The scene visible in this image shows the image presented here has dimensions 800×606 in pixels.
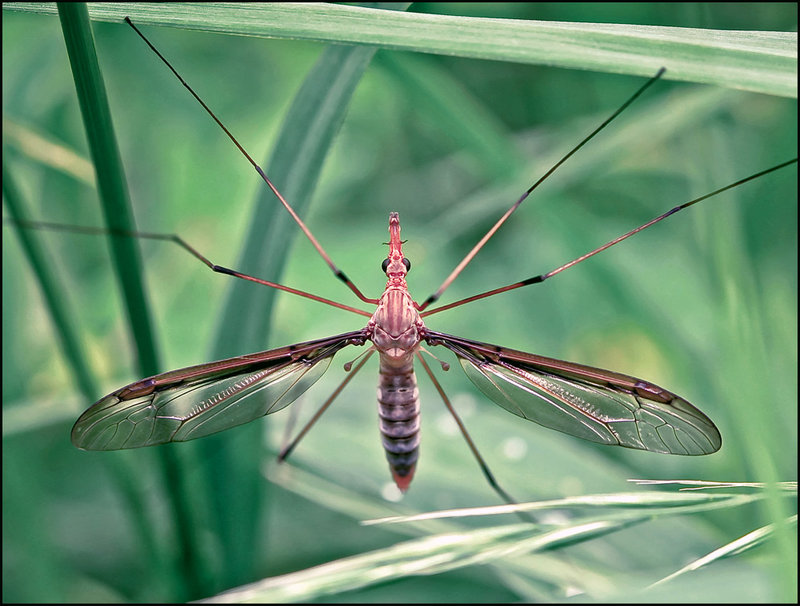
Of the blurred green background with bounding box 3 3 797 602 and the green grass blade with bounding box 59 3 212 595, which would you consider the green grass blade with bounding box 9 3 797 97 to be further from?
the blurred green background with bounding box 3 3 797 602

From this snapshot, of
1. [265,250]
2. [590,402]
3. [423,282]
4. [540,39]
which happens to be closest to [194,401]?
[265,250]

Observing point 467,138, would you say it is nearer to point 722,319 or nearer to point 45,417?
point 722,319

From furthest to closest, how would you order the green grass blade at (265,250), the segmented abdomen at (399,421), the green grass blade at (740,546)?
the segmented abdomen at (399,421) < the green grass blade at (265,250) < the green grass blade at (740,546)

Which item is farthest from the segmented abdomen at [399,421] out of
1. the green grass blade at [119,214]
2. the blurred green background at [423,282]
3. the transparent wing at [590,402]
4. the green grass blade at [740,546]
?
the green grass blade at [740,546]

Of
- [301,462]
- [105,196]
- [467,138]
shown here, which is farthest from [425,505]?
[105,196]

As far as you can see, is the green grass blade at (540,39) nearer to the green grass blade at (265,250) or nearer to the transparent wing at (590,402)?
the green grass blade at (265,250)

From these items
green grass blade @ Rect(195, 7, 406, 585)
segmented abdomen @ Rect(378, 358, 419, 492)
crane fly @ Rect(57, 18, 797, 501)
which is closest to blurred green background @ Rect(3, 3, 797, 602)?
green grass blade @ Rect(195, 7, 406, 585)

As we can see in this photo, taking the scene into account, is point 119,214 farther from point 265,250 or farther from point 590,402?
point 590,402

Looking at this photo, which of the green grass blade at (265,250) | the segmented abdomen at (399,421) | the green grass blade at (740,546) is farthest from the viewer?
the segmented abdomen at (399,421)
